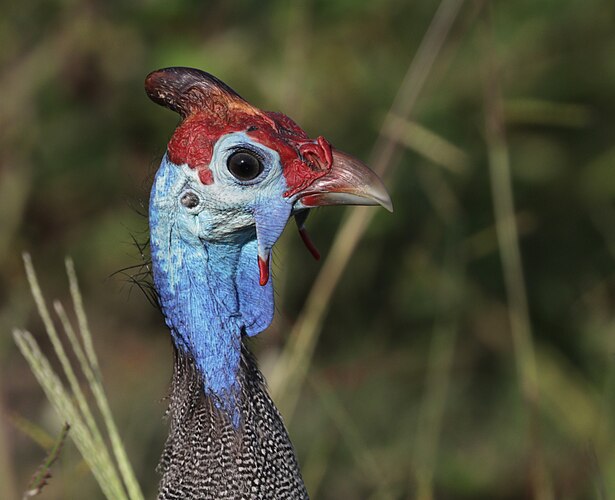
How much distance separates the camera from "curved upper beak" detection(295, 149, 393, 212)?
2.34m

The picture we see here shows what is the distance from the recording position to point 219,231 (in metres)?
2.38

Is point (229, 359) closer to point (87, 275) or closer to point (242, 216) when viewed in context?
point (242, 216)

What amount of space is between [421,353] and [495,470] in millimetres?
585

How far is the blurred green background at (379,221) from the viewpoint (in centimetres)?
442

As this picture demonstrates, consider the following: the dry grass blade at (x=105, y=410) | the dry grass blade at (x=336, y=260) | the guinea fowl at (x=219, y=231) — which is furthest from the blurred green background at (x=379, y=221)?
the guinea fowl at (x=219, y=231)

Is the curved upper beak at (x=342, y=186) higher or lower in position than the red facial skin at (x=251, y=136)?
lower

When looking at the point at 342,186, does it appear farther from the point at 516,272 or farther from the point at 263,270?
the point at 516,272

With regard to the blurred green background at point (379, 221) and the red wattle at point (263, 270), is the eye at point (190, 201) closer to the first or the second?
the red wattle at point (263, 270)

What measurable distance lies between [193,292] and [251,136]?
1.11 ft

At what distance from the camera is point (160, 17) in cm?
441

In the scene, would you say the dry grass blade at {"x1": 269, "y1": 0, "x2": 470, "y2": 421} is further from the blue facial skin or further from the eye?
the eye

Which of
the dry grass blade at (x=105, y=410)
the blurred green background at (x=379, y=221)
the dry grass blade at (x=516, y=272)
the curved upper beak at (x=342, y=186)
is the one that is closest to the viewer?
the curved upper beak at (x=342, y=186)

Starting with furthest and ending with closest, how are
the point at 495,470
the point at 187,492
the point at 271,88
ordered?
the point at 495,470, the point at 271,88, the point at 187,492

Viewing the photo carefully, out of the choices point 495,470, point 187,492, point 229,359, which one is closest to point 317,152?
point 229,359
